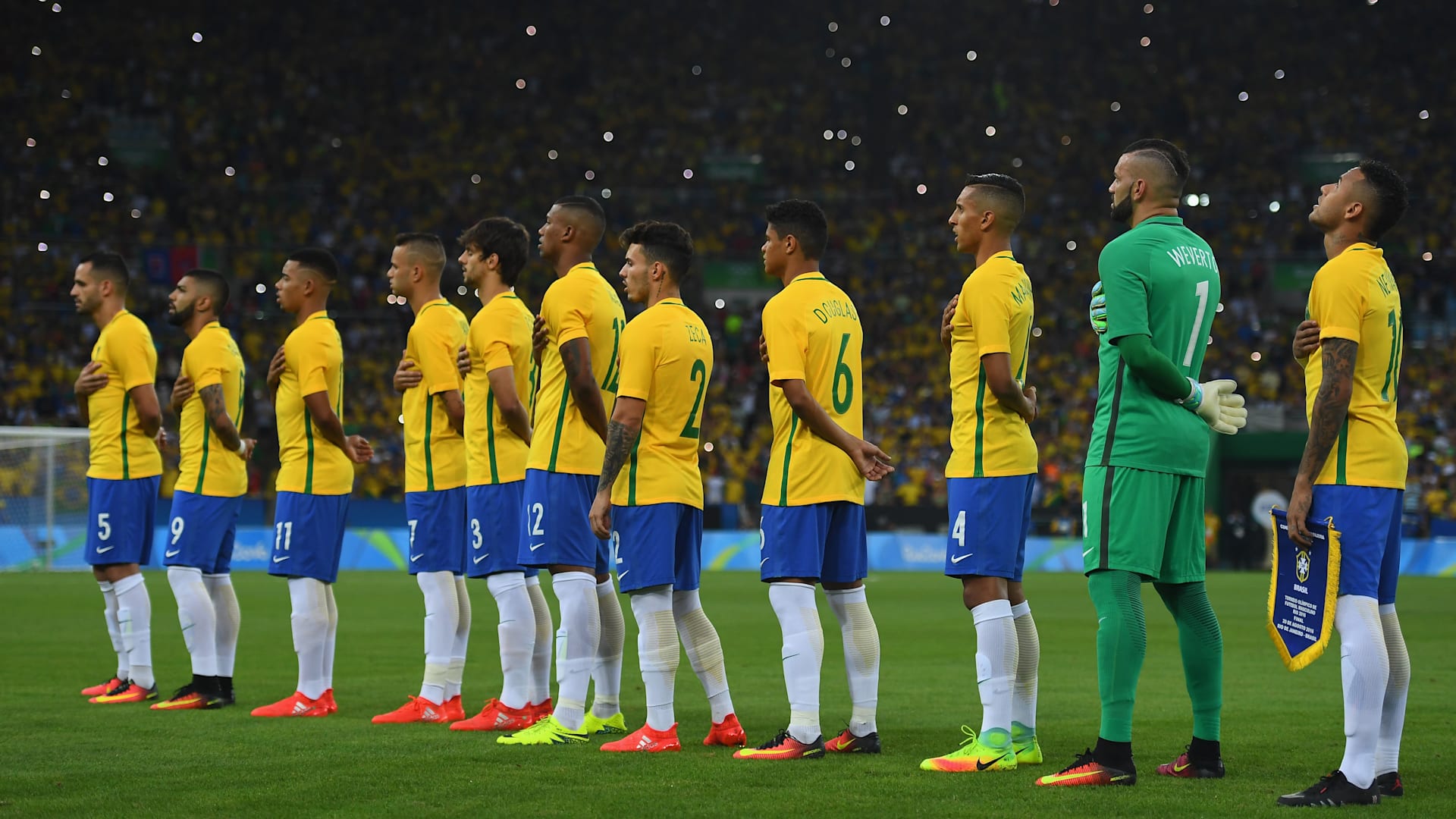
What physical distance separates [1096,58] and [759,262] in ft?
40.6

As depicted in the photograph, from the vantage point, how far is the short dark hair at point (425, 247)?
866cm

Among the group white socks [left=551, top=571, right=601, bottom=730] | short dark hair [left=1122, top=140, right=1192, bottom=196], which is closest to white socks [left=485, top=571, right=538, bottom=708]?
white socks [left=551, top=571, right=601, bottom=730]

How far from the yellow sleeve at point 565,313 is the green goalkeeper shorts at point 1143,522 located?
2714 millimetres

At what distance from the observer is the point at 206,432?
30.3ft

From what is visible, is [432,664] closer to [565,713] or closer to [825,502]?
[565,713]

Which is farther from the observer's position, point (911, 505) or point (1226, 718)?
point (911, 505)

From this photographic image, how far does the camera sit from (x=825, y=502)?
665cm

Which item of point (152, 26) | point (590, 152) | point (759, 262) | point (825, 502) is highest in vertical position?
point (152, 26)

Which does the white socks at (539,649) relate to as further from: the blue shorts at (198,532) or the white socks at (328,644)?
the blue shorts at (198,532)

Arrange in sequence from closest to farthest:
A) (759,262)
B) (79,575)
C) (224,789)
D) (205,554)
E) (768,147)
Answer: (224,789) → (205,554) → (79,575) → (759,262) → (768,147)

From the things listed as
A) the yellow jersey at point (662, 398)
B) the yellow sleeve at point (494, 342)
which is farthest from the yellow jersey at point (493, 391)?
the yellow jersey at point (662, 398)

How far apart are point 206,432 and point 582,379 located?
11.0ft

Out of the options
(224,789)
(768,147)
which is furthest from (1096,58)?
(224,789)

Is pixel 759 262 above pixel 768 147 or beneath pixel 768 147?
beneath
